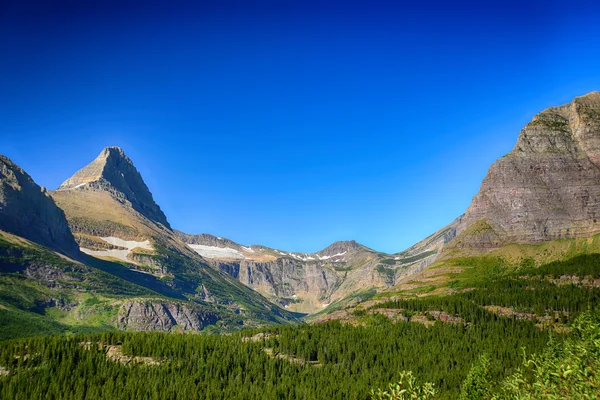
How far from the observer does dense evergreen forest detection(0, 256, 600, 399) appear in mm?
134750

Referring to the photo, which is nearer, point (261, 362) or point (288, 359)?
point (261, 362)

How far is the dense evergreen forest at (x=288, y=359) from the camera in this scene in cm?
13475

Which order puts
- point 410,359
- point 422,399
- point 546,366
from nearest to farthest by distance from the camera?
point 422,399
point 546,366
point 410,359

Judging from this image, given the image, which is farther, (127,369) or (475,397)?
(127,369)

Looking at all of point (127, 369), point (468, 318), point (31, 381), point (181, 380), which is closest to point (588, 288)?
point (468, 318)

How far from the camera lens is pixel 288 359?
575ft

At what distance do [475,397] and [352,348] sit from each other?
11372cm

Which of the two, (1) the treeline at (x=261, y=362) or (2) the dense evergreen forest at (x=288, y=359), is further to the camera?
(1) the treeline at (x=261, y=362)

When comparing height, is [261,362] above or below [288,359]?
below

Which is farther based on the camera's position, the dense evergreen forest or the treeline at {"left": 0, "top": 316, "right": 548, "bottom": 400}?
the treeline at {"left": 0, "top": 316, "right": 548, "bottom": 400}

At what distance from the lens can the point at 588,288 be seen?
648ft

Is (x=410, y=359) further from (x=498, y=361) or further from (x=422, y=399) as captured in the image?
(x=422, y=399)

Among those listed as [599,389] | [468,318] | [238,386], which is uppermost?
[599,389]

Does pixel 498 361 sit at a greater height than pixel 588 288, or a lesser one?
lesser
